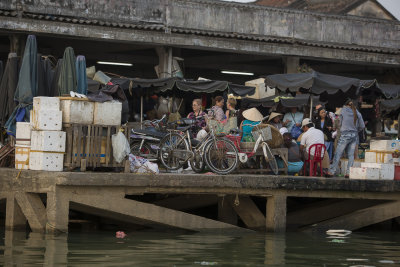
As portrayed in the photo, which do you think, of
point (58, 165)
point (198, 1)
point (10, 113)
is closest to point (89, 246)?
point (58, 165)

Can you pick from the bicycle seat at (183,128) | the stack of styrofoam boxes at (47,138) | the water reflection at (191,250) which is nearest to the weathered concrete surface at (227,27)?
the bicycle seat at (183,128)

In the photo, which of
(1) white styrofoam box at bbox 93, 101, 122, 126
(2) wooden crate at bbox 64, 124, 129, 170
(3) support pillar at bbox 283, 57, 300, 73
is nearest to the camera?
(2) wooden crate at bbox 64, 124, 129, 170

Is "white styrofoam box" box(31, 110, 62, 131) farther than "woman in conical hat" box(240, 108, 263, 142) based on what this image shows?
No

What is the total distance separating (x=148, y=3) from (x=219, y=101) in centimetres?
912

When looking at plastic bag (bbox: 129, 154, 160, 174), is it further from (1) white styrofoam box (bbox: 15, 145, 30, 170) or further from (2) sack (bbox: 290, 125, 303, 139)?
(2) sack (bbox: 290, 125, 303, 139)

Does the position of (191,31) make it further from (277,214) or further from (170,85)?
(277,214)

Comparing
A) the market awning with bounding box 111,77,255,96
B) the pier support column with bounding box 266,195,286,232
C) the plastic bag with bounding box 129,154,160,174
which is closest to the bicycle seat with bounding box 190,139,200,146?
the plastic bag with bounding box 129,154,160,174

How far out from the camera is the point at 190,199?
651 inches

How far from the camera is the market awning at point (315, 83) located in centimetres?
1834

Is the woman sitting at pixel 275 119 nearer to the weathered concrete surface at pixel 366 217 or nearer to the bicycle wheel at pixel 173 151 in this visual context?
the bicycle wheel at pixel 173 151

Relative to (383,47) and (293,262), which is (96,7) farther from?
(293,262)

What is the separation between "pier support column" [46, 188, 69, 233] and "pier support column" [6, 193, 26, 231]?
926mm

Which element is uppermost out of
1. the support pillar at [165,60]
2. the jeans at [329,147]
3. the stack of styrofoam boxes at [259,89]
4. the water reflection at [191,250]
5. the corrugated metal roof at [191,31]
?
the corrugated metal roof at [191,31]

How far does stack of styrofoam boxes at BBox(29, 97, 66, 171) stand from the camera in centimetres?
1372
